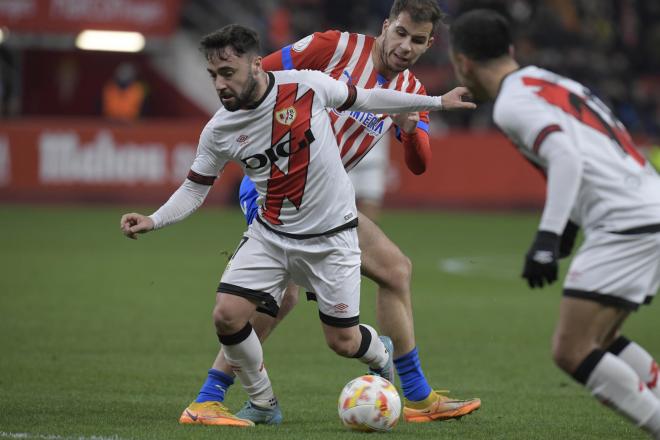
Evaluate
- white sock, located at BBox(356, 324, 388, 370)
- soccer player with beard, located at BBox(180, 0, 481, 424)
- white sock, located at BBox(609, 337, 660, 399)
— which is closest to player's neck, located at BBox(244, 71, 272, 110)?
soccer player with beard, located at BBox(180, 0, 481, 424)

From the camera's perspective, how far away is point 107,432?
613 cm

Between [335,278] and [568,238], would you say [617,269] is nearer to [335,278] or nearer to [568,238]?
[568,238]

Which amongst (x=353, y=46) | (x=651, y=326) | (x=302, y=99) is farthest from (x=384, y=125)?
(x=651, y=326)

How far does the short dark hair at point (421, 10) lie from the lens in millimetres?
6875

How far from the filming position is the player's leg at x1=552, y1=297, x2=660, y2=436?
5090 millimetres

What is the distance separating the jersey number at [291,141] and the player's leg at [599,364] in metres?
1.73

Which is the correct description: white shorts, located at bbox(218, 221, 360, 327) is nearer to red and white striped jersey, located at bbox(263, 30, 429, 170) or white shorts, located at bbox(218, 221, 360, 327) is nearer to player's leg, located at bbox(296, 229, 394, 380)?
player's leg, located at bbox(296, 229, 394, 380)

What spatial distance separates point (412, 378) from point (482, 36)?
236cm

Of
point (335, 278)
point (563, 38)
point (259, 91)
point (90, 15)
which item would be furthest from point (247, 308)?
point (563, 38)

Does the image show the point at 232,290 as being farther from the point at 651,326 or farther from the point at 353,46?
the point at 651,326

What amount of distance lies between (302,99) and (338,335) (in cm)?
124

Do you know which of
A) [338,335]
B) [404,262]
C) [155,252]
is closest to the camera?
[338,335]

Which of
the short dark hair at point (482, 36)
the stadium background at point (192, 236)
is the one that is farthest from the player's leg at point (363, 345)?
the short dark hair at point (482, 36)

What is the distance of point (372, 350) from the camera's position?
6.73 m
